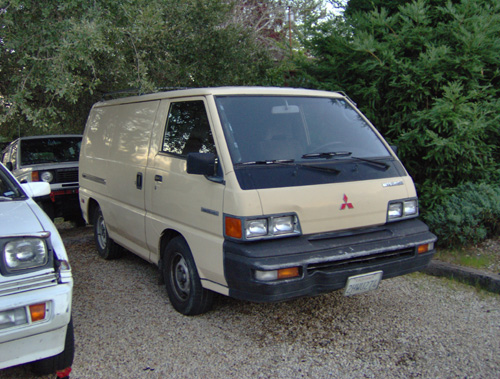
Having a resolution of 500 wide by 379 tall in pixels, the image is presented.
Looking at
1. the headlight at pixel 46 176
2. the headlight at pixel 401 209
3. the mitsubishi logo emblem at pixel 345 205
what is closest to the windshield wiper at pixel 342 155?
the headlight at pixel 401 209

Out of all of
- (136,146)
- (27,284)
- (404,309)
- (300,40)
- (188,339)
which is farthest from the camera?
(300,40)

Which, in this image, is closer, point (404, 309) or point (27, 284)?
point (27, 284)

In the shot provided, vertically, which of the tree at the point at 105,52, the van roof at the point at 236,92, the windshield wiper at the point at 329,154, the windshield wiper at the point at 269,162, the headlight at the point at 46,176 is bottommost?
the headlight at the point at 46,176

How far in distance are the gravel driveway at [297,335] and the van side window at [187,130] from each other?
1523mm

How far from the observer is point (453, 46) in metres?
6.16

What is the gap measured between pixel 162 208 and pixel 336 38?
388 cm

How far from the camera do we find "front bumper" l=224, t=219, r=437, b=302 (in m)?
3.40

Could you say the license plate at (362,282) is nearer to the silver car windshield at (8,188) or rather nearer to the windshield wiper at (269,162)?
the windshield wiper at (269,162)

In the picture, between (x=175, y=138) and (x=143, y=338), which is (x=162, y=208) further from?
(x=143, y=338)

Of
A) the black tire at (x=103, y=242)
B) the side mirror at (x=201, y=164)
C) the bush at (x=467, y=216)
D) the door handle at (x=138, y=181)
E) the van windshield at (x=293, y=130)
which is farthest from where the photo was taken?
the black tire at (x=103, y=242)

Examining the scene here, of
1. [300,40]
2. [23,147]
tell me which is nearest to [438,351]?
[300,40]

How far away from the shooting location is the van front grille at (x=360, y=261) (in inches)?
140

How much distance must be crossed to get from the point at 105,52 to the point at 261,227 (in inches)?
241

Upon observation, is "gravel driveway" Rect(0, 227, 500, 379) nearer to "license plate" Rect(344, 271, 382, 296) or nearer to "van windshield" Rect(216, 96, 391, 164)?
"license plate" Rect(344, 271, 382, 296)
